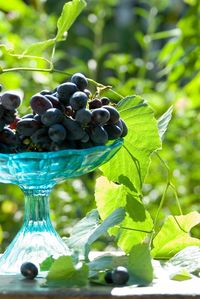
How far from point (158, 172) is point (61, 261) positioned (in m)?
1.56

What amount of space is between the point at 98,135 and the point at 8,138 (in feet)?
0.39

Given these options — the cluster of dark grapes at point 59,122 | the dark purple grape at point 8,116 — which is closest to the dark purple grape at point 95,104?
the cluster of dark grapes at point 59,122

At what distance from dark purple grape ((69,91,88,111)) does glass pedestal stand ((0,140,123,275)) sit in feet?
0.19

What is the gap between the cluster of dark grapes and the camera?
1.16 metres

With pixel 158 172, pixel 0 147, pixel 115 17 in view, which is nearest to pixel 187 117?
pixel 158 172

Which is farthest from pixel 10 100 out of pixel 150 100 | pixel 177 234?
pixel 150 100

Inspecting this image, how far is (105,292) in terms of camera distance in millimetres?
1082

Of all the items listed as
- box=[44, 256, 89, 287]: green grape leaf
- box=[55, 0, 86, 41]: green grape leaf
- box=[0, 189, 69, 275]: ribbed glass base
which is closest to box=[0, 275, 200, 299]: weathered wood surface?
box=[44, 256, 89, 287]: green grape leaf

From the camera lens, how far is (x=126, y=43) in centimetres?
517

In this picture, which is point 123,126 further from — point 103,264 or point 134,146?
point 103,264

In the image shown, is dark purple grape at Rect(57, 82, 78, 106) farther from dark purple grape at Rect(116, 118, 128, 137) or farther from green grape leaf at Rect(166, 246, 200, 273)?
green grape leaf at Rect(166, 246, 200, 273)

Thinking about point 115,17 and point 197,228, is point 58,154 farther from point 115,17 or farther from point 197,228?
point 115,17

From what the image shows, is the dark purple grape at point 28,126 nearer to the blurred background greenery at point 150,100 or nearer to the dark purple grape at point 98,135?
the dark purple grape at point 98,135

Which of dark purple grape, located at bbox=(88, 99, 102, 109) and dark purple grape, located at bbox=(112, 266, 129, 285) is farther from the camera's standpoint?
dark purple grape, located at bbox=(88, 99, 102, 109)
